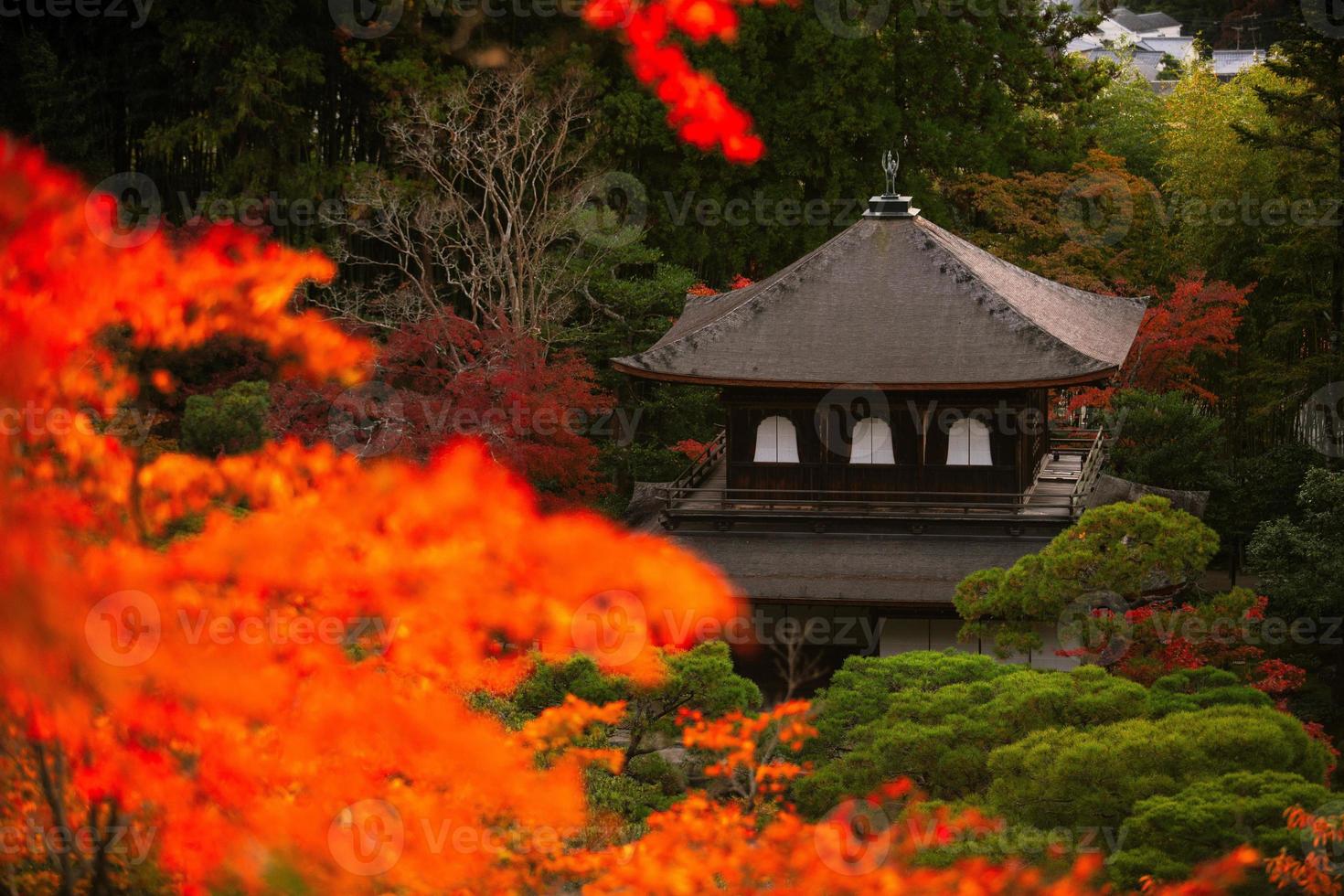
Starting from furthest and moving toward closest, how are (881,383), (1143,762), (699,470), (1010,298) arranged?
(699,470), (1010,298), (881,383), (1143,762)

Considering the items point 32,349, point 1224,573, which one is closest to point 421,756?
point 32,349

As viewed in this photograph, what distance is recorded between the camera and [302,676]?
11.2 meters

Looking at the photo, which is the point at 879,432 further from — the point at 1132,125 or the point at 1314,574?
the point at 1132,125

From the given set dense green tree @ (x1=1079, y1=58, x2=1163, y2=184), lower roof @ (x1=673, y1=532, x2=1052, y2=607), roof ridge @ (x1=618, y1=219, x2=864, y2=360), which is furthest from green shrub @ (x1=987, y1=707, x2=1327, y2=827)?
dense green tree @ (x1=1079, y1=58, x2=1163, y2=184)

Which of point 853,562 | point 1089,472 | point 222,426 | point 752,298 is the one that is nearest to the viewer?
point 222,426

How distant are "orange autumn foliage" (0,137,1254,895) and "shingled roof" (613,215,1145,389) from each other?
13.8 ft

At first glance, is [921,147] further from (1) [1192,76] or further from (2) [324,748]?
(2) [324,748]

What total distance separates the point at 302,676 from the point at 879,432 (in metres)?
11.1

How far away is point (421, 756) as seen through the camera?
1228 cm

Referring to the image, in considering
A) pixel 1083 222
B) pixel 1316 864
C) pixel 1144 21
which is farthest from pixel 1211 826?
pixel 1144 21

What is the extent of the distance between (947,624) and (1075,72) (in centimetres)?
1651

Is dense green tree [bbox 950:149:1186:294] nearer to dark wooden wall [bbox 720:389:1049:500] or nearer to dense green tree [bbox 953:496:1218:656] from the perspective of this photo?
dark wooden wall [bbox 720:389:1049:500]

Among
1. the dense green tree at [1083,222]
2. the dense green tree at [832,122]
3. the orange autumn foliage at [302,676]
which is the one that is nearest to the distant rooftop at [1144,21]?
the dense green tree at [832,122]

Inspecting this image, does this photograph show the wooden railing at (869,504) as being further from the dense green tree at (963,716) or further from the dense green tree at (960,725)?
the dense green tree at (960,725)
